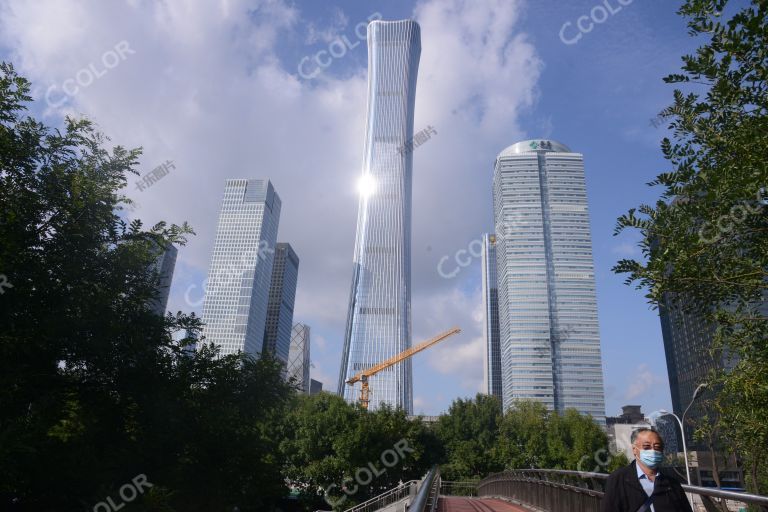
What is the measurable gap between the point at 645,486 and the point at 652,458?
24 centimetres

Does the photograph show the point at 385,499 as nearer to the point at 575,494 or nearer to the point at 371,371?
the point at 575,494

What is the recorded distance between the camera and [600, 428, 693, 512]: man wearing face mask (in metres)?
4.05

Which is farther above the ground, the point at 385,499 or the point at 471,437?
the point at 471,437

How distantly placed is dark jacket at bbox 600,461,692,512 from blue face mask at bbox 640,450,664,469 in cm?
9

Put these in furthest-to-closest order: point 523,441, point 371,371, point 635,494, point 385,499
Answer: point 371,371
point 523,441
point 385,499
point 635,494

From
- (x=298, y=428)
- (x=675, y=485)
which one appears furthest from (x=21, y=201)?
(x=298, y=428)

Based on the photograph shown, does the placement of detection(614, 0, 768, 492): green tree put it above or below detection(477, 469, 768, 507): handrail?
above

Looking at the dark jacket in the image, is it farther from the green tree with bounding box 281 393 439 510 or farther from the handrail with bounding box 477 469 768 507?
the green tree with bounding box 281 393 439 510

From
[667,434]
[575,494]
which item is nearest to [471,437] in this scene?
[575,494]

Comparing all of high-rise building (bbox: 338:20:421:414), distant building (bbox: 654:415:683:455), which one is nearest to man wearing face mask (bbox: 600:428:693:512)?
distant building (bbox: 654:415:683:455)

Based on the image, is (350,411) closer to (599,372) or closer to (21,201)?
(21,201)

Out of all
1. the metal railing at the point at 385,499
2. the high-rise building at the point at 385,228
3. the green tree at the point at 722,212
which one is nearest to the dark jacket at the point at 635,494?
the green tree at the point at 722,212

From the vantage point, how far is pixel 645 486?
13.7 feet

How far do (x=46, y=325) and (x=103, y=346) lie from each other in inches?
58.1
